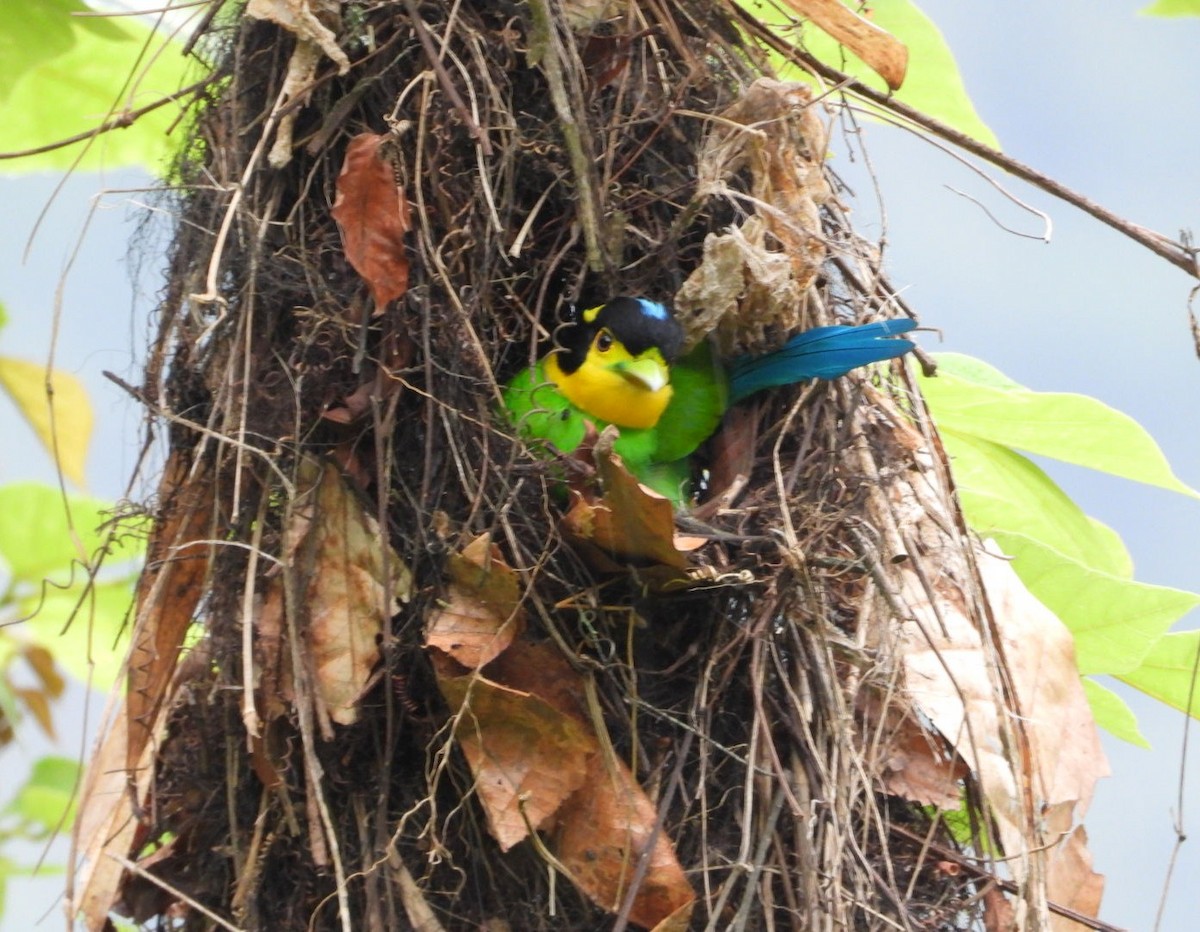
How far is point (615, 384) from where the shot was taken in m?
2.44

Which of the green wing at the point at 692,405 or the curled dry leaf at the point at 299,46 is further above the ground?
the curled dry leaf at the point at 299,46

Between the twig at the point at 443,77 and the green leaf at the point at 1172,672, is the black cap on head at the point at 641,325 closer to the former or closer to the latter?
the twig at the point at 443,77

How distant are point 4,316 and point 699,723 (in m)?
1.27

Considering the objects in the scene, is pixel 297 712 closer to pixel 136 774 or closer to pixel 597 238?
pixel 136 774

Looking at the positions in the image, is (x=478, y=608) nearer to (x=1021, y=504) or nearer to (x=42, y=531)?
(x=42, y=531)

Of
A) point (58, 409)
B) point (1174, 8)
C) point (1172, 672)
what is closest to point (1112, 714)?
point (1172, 672)

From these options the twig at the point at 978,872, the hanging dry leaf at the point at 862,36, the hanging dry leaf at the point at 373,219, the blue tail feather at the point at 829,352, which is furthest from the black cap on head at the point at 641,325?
the twig at the point at 978,872

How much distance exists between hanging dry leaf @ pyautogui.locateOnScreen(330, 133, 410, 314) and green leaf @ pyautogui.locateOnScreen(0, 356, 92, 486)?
0.53 m

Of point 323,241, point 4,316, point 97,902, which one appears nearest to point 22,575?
point 4,316

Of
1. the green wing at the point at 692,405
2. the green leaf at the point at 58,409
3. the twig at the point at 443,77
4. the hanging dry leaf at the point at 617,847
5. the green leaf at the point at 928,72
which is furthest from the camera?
the green wing at the point at 692,405

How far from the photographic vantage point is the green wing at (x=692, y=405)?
236cm

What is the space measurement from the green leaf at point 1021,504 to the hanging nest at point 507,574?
0.75 ft

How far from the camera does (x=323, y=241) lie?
2068 mm

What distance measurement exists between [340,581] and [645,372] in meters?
0.66
